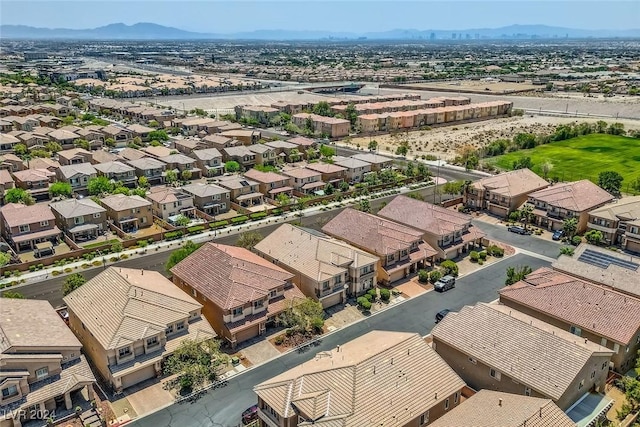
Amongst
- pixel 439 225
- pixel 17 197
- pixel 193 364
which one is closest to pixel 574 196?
pixel 439 225

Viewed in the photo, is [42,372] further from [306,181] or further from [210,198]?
[306,181]

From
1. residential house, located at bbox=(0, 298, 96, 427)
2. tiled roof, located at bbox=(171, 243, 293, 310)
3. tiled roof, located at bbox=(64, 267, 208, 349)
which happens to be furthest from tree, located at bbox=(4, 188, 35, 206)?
residential house, located at bbox=(0, 298, 96, 427)

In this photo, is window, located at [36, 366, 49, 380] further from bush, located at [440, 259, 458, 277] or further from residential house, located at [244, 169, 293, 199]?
residential house, located at [244, 169, 293, 199]

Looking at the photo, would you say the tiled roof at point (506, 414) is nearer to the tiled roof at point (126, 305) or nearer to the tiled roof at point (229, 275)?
the tiled roof at point (229, 275)

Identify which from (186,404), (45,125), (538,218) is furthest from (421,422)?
(45,125)

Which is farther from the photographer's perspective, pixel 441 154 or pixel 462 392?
pixel 441 154

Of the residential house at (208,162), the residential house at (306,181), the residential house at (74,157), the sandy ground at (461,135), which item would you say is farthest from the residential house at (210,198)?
the sandy ground at (461,135)

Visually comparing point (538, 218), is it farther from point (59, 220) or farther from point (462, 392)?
point (59, 220)
